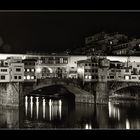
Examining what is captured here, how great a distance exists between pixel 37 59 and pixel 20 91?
17.0 inches

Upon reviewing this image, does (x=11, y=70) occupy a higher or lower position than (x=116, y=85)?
higher

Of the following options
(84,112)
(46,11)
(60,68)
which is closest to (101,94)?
(84,112)

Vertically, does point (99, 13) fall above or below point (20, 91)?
above

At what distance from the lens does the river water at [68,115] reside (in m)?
3.89

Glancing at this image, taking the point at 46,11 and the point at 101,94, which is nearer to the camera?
the point at 46,11

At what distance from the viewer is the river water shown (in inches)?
153

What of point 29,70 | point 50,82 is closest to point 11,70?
point 29,70

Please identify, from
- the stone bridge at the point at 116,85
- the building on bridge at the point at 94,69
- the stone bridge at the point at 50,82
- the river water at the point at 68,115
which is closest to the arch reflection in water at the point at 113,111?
the river water at the point at 68,115

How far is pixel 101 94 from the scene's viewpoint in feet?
13.6

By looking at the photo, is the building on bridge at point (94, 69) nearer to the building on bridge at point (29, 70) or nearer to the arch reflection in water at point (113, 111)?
the arch reflection in water at point (113, 111)

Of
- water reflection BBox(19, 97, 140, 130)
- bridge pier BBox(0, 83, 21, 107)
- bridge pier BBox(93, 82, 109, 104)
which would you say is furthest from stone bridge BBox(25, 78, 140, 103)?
bridge pier BBox(0, 83, 21, 107)

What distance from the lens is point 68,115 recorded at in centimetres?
402

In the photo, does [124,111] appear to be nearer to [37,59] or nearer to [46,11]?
[37,59]

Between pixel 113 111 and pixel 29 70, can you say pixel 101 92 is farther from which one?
pixel 29 70
